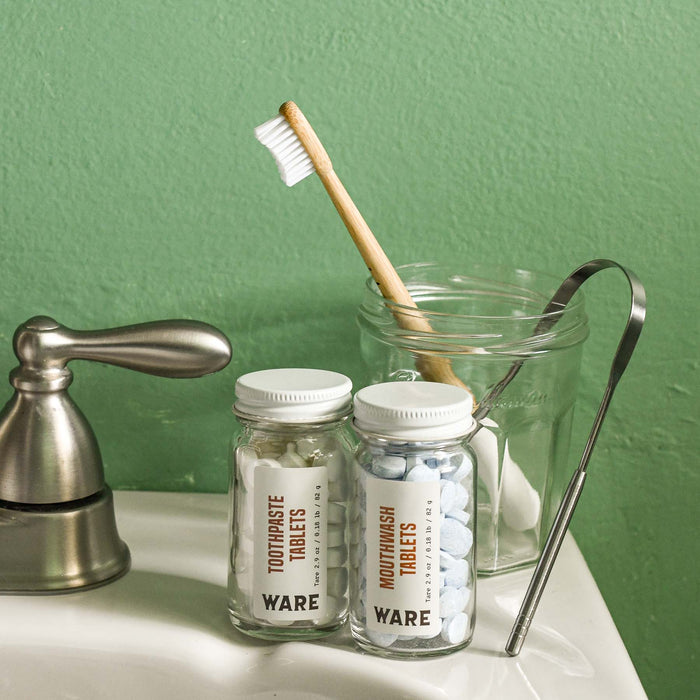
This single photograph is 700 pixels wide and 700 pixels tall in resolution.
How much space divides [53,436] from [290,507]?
0.16 meters

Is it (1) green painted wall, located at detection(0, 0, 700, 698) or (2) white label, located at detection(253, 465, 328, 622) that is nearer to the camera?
(2) white label, located at detection(253, 465, 328, 622)

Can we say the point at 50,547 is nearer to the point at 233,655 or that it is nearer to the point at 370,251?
the point at 233,655

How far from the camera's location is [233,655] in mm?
479

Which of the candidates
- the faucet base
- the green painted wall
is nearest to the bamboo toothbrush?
the green painted wall

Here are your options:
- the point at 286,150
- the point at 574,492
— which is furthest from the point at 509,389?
the point at 286,150

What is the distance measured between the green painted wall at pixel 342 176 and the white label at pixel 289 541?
0.21 meters

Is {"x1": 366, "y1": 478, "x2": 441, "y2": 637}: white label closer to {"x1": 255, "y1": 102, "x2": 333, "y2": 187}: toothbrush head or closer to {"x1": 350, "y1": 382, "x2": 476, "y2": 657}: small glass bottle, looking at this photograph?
{"x1": 350, "y1": 382, "x2": 476, "y2": 657}: small glass bottle

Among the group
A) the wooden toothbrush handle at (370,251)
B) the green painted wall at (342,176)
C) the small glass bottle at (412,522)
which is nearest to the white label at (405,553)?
the small glass bottle at (412,522)

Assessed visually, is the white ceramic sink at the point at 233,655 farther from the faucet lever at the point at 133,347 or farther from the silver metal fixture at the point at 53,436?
the faucet lever at the point at 133,347

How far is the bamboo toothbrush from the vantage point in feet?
1.73

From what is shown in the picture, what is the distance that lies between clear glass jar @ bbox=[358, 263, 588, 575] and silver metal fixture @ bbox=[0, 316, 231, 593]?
11cm

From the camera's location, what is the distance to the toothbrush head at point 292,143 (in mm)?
525

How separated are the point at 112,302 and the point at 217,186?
0.38ft

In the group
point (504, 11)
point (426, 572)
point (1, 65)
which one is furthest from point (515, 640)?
point (1, 65)
